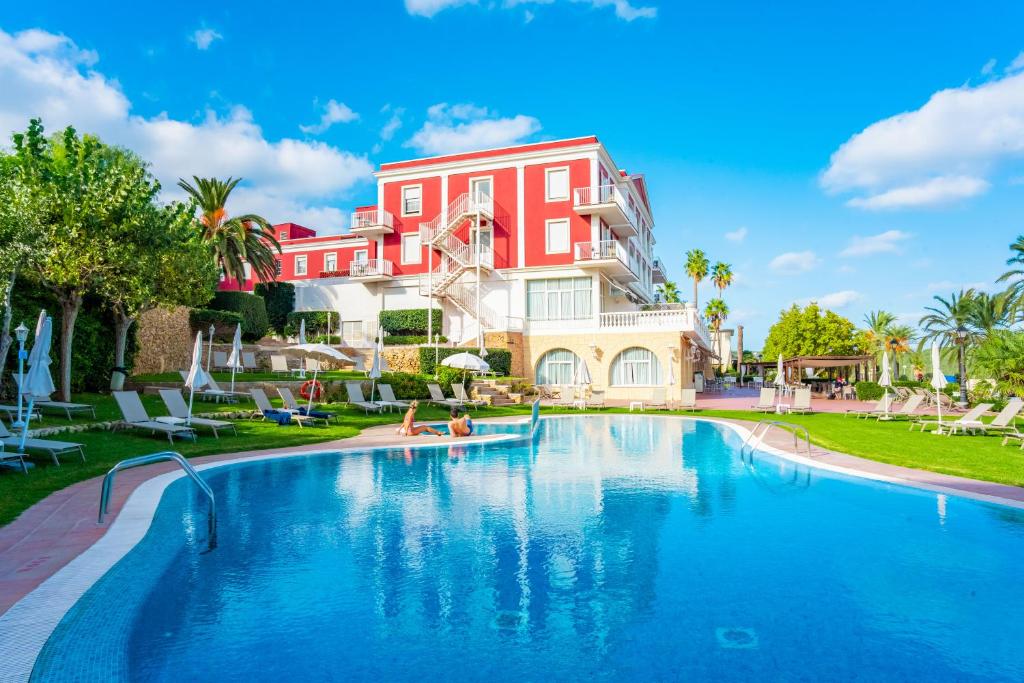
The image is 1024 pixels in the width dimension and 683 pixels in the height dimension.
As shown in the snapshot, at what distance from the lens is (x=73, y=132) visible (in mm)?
17828

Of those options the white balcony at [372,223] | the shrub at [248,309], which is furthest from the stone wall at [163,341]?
the white balcony at [372,223]

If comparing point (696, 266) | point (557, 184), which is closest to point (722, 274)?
point (696, 266)

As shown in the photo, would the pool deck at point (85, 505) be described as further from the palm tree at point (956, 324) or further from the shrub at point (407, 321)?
the palm tree at point (956, 324)

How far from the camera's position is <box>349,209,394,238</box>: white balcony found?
114 ft

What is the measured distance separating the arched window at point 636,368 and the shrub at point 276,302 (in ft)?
66.4

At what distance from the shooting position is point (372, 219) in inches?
1383

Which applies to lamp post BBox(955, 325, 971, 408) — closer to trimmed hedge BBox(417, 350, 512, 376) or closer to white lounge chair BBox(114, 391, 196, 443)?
trimmed hedge BBox(417, 350, 512, 376)

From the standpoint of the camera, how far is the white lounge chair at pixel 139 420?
498 inches

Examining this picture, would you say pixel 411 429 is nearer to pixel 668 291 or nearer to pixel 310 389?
pixel 310 389

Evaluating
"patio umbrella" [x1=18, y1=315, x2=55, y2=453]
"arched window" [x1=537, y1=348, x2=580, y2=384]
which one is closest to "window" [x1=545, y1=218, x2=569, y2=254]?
"arched window" [x1=537, y1=348, x2=580, y2=384]

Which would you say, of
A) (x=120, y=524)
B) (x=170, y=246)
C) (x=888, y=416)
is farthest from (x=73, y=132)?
(x=888, y=416)

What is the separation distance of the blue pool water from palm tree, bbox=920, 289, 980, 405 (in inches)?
1420

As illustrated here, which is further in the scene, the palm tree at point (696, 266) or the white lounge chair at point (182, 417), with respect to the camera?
the palm tree at point (696, 266)

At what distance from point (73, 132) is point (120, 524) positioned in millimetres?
16486
